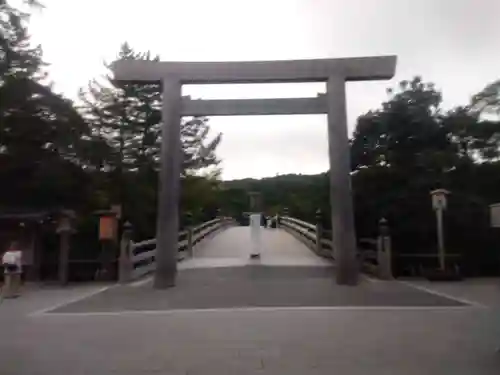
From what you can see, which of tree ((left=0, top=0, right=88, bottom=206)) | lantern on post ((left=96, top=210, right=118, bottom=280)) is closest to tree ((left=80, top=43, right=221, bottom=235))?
lantern on post ((left=96, top=210, right=118, bottom=280))

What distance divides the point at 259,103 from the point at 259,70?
0.76m

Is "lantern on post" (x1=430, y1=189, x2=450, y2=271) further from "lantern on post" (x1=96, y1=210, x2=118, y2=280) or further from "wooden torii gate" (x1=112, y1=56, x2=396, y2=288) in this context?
"lantern on post" (x1=96, y1=210, x2=118, y2=280)

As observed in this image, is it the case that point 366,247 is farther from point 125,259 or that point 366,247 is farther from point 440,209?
point 125,259

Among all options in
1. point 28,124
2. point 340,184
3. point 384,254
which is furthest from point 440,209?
point 28,124

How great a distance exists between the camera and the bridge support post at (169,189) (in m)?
14.2

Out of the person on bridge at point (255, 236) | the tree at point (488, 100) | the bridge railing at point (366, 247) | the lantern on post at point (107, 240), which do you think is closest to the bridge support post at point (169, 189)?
the lantern on post at point (107, 240)

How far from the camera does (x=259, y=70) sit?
48.5 ft

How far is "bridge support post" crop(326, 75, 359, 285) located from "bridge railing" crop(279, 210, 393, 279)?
951mm

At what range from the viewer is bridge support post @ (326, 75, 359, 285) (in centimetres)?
1414

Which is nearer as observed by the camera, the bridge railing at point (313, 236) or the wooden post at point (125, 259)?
the wooden post at point (125, 259)

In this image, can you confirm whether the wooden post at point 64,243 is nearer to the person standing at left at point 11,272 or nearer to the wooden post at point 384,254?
the person standing at left at point 11,272

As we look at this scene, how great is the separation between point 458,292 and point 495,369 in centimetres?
695

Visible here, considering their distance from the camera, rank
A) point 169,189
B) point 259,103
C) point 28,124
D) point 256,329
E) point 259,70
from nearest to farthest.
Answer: point 28,124, point 256,329, point 169,189, point 259,70, point 259,103

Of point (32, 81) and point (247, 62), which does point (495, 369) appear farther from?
point (247, 62)
